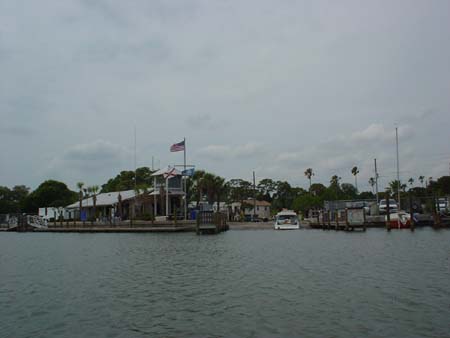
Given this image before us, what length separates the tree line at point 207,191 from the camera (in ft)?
275

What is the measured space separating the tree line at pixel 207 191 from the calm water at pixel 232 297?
50595 millimetres

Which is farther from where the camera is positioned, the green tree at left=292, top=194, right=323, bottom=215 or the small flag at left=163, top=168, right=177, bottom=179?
the green tree at left=292, top=194, right=323, bottom=215

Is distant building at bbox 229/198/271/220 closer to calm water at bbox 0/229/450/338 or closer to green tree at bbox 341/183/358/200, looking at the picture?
green tree at bbox 341/183/358/200

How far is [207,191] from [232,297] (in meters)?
66.8

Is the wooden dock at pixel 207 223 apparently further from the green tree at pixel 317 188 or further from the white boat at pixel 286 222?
the green tree at pixel 317 188

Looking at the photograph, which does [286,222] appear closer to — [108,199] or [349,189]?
[108,199]

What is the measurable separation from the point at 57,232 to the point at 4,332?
60.7 m

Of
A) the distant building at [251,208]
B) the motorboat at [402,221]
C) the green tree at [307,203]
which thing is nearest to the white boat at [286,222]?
the motorboat at [402,221]

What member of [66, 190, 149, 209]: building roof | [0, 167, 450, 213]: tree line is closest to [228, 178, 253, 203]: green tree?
[0, 167, 450, 213]: tree line

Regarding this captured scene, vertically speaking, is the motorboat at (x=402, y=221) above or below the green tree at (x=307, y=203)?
below

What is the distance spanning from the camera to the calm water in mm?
12586

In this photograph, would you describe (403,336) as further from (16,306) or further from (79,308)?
(16,306)

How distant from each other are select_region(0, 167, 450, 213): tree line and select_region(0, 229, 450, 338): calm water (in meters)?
50.6

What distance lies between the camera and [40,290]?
18703 mm
